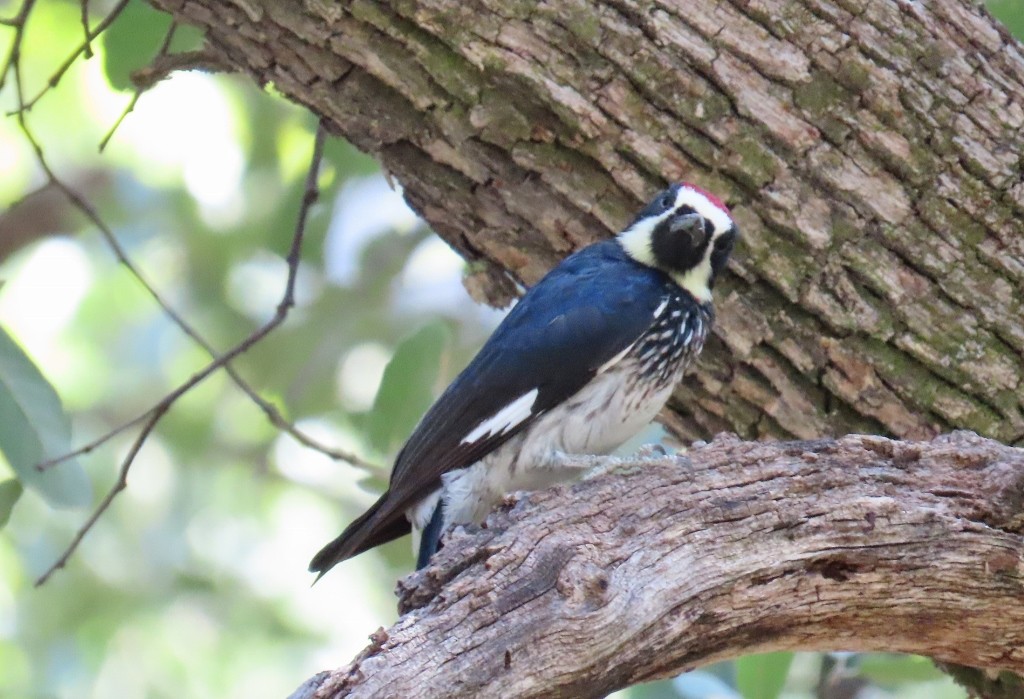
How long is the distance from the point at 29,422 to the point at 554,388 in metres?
1.15

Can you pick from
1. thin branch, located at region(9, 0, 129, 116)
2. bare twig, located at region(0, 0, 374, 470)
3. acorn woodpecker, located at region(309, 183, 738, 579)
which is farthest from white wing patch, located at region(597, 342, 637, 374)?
thin branch, located at region(9, 0, 129, 116)

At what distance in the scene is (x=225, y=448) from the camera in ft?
19.7

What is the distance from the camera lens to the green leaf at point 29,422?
8.73ft

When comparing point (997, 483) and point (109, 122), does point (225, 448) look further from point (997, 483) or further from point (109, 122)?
point (997, 483)

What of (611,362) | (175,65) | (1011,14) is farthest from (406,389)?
(1011,14)

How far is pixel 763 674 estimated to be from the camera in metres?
2.97

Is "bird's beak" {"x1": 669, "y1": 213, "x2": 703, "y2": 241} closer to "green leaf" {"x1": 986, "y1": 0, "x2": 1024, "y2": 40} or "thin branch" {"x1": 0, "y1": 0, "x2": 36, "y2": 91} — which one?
"green leaf" {"x1": 986, "y1": 0, "x2": 1024, "y2": 40}

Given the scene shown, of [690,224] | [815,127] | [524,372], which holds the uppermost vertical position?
[815,127]

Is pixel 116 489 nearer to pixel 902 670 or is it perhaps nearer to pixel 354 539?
pixel 354 539

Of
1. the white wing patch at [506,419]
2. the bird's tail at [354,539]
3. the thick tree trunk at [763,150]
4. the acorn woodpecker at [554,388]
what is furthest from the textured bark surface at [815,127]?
the bird's tail at [354,539]

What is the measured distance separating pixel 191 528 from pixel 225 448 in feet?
1.61

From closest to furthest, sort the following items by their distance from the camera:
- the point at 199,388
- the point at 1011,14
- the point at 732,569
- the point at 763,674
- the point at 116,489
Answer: the point at 732,569
the point at 116,489
the point at 763,674
the point at 1011,14
the point at 199,388

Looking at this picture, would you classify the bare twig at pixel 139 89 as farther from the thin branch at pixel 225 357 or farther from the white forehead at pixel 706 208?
the white forehead at pixel 706 208

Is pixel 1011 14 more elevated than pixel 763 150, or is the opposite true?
pixel 1011 14
